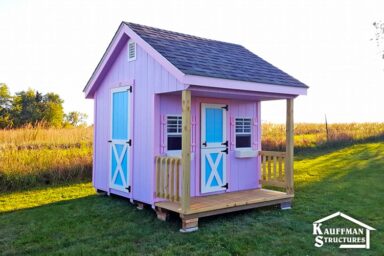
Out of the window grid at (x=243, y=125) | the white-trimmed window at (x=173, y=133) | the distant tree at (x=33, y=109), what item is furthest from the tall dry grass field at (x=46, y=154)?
the distant tree at (x=33, y=109)

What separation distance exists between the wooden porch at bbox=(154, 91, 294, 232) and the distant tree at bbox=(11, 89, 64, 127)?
2840 centimetres

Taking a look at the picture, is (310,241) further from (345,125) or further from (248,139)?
(345,125)

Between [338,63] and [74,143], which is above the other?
[338,63]

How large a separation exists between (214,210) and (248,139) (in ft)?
8.71

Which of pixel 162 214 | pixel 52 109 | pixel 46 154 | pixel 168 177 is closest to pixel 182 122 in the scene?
pixel 168 177

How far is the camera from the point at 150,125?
641 cm

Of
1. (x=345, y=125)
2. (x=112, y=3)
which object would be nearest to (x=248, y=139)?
(x=112, y=3)

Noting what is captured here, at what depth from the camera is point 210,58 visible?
268 inches

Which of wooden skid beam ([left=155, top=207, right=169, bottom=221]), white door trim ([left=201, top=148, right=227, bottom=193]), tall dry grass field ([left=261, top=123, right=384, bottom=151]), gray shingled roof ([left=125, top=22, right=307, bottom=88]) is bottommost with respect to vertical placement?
→ wooden skid beam ([left=155, top=207, right=169, bottom=221])

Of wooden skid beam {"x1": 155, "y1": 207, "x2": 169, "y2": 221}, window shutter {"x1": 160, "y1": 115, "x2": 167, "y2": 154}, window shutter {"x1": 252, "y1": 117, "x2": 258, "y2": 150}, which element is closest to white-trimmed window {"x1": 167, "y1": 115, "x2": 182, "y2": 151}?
window shutter {"x1": 160, "y1": 115, "x2": 167, "y2": 154}

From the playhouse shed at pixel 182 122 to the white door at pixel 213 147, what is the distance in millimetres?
21

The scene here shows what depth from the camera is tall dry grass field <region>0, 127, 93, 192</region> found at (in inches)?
362

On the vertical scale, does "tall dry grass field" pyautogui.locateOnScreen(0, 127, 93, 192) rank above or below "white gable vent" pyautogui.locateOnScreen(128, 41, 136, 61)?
below

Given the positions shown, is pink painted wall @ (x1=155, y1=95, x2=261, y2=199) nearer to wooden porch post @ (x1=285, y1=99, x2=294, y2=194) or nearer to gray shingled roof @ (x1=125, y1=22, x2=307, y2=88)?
gray shingled roof @ (x1=125, y1=22, x2=307, y2=88)
